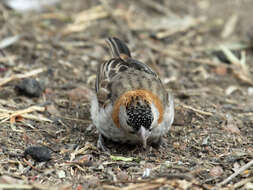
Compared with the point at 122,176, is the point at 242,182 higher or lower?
lower

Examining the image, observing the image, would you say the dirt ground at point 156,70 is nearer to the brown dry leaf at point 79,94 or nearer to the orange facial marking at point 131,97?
the brown dry leaf at point 79,94

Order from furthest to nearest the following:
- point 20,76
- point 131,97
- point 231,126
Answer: point 20,76, point 231,126, point 131,97

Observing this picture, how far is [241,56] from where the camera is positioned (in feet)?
33.9

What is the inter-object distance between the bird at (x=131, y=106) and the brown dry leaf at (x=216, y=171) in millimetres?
932

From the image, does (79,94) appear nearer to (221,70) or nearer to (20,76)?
(20,76)

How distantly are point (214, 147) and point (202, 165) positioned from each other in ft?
2.29

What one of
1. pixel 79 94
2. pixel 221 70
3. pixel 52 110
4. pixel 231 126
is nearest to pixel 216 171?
pixel 231 126

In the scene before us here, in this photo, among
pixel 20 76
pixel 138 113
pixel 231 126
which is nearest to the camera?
pixel 138 113

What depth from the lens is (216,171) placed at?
18.6 feet

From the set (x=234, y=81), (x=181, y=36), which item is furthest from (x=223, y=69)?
(x=181, y=36)

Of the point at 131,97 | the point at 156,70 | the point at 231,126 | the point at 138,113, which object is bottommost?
the point at 138,113

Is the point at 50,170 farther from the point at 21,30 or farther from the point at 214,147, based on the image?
the point at 21,30

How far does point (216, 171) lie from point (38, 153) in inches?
90.8

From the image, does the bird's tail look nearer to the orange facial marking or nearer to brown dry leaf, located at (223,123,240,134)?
the orange facial marking
